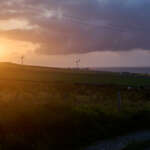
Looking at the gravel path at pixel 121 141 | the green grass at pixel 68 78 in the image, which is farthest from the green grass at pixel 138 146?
the green grass at pixel 68 78

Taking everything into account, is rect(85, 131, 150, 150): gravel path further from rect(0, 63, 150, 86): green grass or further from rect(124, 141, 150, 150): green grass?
rect(0, 63, 150, 86): green grass

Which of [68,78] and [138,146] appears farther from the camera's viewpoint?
[68,78]

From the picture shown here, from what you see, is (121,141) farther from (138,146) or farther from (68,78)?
(68,78)

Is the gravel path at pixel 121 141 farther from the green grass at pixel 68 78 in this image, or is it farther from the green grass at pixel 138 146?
the green grass at pixel 68 78

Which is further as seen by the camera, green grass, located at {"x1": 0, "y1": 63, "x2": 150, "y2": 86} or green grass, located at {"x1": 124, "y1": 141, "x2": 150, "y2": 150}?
green grass, located at {"x1": 0, "y1": 63, "x2": 150, "y2": 86}

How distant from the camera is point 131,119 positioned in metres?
11.8

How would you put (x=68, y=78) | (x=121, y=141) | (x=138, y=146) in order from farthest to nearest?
(x=68, y=78) < (x=121, y=141) < (x=138, y=146)

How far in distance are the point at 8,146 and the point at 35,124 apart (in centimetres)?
145

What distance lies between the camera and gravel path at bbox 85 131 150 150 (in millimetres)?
8578

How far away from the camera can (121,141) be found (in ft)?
30.6

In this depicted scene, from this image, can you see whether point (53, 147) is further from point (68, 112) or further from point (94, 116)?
point (94, 116)

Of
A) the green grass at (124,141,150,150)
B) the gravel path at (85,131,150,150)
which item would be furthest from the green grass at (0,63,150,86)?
the green grass at (124,141,150,150)

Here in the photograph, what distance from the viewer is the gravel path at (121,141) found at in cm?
858

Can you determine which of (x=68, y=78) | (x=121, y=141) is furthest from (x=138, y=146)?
(x=68, y=78)
